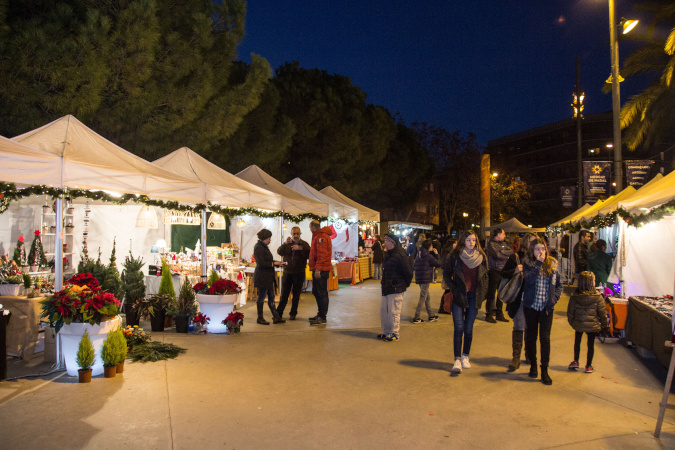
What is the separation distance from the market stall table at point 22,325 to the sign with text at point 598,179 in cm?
1390

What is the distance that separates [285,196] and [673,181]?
8.00m

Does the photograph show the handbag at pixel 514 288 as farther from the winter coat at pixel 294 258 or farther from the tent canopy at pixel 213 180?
the tent canopy at pixel 213 180

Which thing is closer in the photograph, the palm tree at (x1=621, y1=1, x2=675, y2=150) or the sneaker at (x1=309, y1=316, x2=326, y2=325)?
the sneaker at (x1=309, y1=316, x2=326, y2=325)

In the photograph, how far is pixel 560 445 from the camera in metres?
3.97

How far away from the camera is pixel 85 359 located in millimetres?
5402

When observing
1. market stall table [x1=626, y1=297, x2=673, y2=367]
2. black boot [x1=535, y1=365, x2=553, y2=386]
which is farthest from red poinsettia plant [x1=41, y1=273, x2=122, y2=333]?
market stall table [x1=626, y1=297, x2=673, y2=367]

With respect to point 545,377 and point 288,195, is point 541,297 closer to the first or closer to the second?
point 545,377

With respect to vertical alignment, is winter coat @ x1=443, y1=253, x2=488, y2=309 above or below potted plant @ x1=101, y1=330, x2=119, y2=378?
above

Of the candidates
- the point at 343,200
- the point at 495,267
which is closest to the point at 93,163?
the point at 495,267

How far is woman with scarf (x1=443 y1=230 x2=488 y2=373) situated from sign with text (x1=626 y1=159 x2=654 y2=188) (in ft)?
30.9

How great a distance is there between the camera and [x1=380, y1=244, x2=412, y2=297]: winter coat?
758 centimetres

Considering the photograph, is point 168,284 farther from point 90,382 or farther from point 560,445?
point 560,445

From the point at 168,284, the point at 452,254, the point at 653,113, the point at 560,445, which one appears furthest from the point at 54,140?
the point at 653,113

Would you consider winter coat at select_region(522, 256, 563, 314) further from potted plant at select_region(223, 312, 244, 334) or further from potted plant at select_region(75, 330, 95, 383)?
potted plant at select_region(75, 330, 95, 383)
